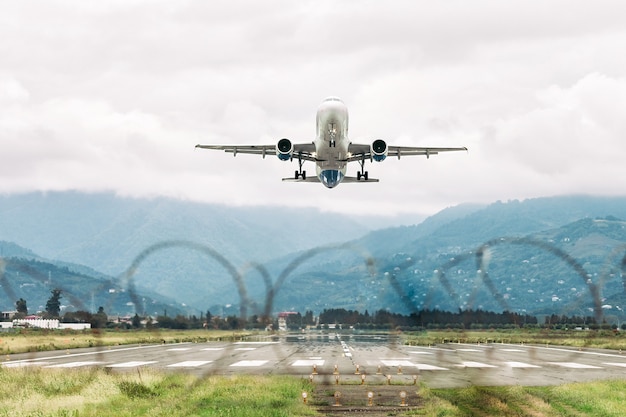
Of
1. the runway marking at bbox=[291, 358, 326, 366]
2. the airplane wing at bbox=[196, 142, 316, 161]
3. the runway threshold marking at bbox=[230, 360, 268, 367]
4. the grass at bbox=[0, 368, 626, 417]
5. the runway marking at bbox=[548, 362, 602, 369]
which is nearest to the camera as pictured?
the grass at bbox=[0, 368, 626, 417]

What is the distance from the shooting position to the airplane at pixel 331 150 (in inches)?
2675

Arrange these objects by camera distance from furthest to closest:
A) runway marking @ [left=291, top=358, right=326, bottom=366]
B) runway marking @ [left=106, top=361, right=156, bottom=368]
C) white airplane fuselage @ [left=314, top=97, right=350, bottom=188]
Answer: white airplane fuselage @ [left=314, top=97, right=350, bottom=188] < runway marking @ [left=291, top=358, right=326, bottom=366] < runway marking @ [left=106, top=361, right=156, bottom=368]

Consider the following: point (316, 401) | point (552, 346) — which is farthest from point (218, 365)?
point (552, 346)

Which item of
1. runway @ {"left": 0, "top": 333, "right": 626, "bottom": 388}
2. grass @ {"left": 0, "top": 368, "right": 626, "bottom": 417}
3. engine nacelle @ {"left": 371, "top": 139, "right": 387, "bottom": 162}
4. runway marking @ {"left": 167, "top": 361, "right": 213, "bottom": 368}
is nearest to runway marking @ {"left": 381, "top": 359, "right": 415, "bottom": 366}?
runway @ {"left": 0, "top": 333, "right": 626, "bottom": 388}

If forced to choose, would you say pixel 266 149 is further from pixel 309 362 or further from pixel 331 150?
pixel 309 362

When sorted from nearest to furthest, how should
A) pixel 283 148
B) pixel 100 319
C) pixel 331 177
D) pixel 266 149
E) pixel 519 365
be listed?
pixel 100 319 → pixel 519 365 → pixel 283 148 → pixel 331 177 → pixel 266 149

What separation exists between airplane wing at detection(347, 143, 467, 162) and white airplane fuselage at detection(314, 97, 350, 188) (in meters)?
2.22

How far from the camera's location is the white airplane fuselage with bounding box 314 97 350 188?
67312mm

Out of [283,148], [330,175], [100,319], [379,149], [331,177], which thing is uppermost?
[379,149]

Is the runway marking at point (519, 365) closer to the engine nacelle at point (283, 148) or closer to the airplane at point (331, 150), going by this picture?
the airplane at point (331, 150)

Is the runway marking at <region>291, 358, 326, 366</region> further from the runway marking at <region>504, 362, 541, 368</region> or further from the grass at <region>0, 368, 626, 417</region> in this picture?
the runway marking at <region>504, 362, 541, 368</region>

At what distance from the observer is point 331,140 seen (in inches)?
2731

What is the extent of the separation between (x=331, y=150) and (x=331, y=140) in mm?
2323

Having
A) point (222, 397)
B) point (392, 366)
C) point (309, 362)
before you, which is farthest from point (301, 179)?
point (222, 397)
